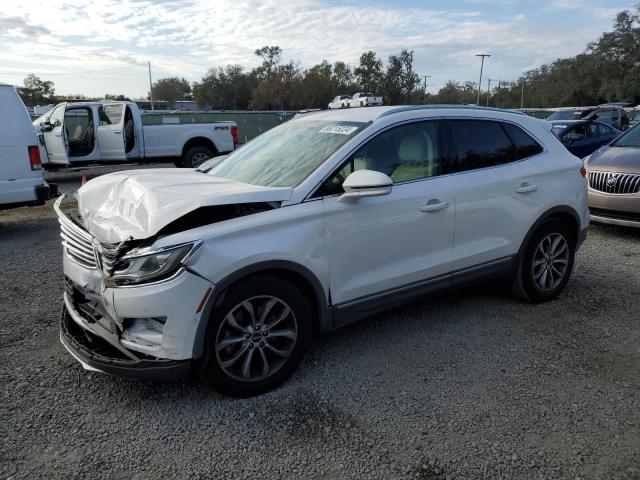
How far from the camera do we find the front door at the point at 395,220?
11.0ft

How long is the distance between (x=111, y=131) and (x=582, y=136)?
41.0ft

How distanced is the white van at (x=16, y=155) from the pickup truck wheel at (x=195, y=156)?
253 inches

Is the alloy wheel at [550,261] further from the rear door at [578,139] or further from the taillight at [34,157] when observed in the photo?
the rear door at [578,139]

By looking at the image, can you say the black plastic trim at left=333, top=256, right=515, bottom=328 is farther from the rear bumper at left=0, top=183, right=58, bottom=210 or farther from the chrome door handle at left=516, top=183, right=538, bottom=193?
the rear bumper at left=0, top=183, right=58, bottom=210

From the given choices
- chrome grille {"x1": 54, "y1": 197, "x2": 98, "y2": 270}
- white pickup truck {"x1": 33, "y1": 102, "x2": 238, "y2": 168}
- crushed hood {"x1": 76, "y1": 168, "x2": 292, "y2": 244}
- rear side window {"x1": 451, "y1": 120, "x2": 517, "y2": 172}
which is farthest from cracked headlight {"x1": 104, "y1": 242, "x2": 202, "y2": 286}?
white pickup truck {"x1": 33, "y1": 102, "x2": 238, "y2": 168}

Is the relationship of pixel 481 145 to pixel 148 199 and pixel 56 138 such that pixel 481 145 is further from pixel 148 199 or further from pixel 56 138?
pixel 56 138

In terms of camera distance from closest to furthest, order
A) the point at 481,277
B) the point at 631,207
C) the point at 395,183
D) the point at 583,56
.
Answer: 1. the point at 395,183
2. the point at 481,277
3. the point at 631,207
4. the point at 583,56

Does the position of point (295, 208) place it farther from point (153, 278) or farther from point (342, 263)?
point (153, 278)

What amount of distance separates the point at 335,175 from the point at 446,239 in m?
1.10

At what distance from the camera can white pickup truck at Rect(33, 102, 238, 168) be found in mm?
12586

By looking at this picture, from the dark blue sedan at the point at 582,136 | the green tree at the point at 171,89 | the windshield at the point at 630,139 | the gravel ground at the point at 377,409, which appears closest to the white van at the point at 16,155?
the gravel ground at the point at 377,409

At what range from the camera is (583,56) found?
70.9 meters

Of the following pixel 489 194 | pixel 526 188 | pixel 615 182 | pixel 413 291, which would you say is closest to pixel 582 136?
pixel 615 182

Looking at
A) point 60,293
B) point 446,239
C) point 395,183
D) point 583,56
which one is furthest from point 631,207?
point 583,56
